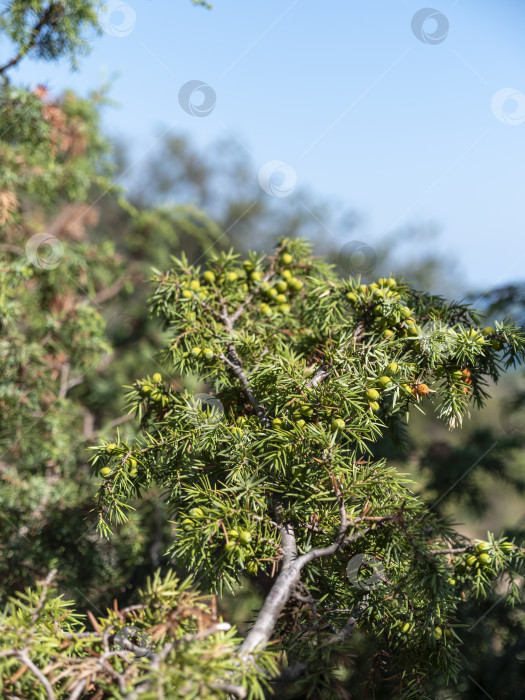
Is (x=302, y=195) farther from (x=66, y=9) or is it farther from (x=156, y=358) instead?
(x=156, y=358)

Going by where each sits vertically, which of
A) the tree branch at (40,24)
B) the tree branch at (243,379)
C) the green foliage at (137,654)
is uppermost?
the tree branch at (40,24)

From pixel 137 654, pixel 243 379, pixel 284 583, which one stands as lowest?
pixel 137 654

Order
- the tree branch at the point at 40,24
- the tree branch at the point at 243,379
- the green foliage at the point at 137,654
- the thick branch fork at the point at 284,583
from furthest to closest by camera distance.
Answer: the tree branch at the point at 40,24, the tree branch at the point at 243,379, the thick branch fork at the point at 284,583, the green foliage at the point at 137,654

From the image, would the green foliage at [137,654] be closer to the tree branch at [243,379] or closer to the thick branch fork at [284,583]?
the thick branch fork at [284,583]

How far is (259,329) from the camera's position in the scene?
1.12m

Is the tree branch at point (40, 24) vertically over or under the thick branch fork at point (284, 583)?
over

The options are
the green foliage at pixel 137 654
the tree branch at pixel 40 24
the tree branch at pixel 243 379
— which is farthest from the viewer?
the tree branch at pixel 40 24

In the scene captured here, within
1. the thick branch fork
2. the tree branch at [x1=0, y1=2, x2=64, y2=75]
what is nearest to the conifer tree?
the thick branch fork

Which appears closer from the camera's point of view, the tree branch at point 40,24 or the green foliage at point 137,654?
the green foliage at point 137,654

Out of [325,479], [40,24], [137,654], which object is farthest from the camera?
[40,24]

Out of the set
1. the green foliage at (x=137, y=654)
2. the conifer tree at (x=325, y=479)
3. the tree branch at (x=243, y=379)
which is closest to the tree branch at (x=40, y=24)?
the conifer tree at (x=325, y=479)

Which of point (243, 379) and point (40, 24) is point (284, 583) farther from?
point (40, 24)

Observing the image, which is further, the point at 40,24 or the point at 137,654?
the point at 40,24

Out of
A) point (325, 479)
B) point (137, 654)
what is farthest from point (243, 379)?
point (137, 654)
